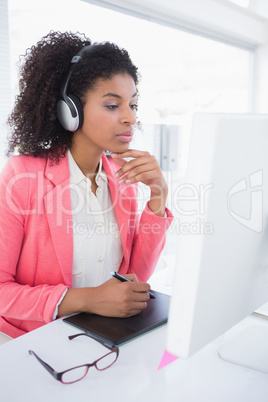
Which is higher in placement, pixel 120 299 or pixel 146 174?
pixel 146 174

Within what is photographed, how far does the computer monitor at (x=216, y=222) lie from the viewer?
46 centimetres

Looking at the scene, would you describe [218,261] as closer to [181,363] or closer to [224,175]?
[224,175]

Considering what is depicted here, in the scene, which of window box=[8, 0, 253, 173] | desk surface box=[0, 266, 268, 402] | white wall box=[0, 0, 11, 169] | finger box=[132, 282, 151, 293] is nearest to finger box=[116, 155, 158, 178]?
finger box=[132, 282, 151, 293]

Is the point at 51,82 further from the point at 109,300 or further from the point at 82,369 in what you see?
the point at 82,369

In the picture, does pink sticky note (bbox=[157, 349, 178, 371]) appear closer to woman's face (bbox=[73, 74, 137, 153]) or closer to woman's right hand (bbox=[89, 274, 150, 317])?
woman's right hand (bbox=[89, 274, 150, 317])

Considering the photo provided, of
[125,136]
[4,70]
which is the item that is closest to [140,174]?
[125,136]

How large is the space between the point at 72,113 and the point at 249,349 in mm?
804

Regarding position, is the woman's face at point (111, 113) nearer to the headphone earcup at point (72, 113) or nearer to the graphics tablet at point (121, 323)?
the headphone earcup at point (72, 113)

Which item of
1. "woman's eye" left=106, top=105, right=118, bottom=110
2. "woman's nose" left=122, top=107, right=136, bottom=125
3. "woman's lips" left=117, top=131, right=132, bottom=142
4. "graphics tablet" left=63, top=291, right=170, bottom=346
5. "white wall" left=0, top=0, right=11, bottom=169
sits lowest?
"graphics tablet" left=63, top=291, right=170, bottom=346

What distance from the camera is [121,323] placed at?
88 centimetres

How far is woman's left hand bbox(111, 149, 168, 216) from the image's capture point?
1.16m

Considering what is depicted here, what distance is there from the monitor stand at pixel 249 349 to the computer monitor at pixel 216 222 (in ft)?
0.54

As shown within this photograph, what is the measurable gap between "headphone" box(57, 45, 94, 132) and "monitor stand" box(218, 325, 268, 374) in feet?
2.46

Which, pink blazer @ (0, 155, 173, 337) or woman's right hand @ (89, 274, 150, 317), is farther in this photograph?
pink blazer @ (0, 155, 173, 337)
